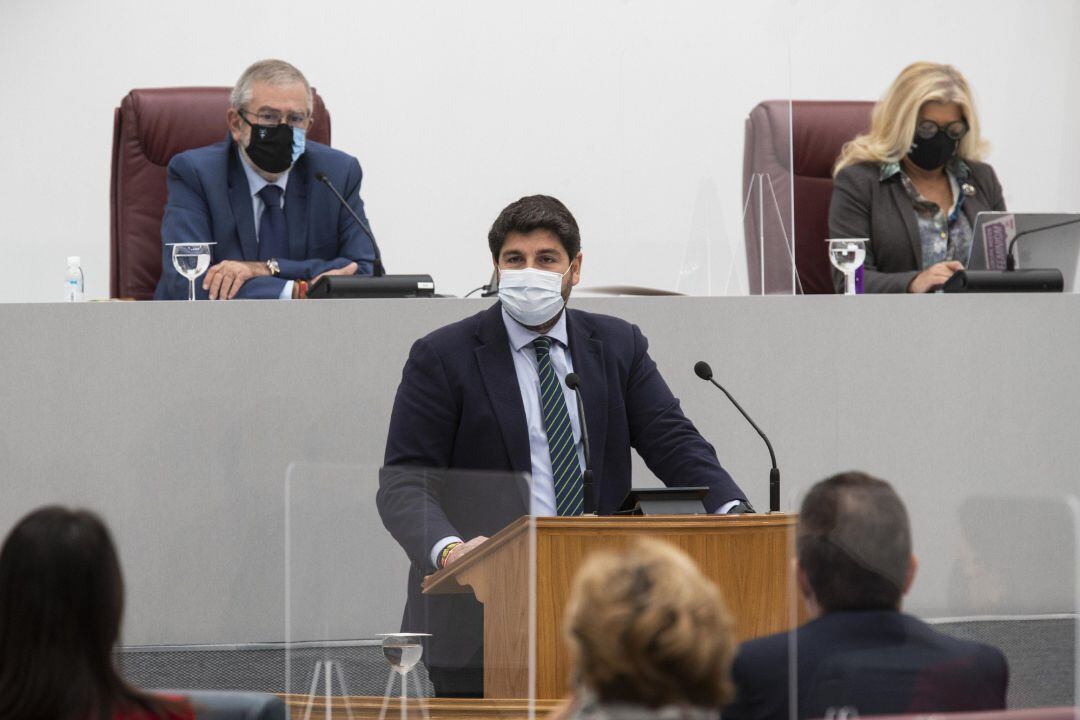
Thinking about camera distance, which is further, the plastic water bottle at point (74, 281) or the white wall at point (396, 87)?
the white wall at point (396, 87)

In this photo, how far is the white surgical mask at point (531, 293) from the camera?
2.94 m

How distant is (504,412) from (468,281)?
9.83 feet

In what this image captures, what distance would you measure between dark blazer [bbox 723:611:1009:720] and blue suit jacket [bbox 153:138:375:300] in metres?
2.54

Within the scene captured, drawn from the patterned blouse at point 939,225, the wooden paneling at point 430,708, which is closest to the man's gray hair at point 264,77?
the patterned blouse at point 939,225

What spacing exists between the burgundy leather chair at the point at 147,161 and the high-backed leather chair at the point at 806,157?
1543 mm

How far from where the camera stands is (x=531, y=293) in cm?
294

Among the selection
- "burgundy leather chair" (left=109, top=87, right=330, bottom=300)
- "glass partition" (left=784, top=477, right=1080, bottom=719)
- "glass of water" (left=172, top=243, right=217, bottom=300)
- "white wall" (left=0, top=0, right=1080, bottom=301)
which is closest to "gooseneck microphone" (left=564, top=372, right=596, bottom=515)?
"glass partition" (left=784, top=477, right=1080, bottom=719)

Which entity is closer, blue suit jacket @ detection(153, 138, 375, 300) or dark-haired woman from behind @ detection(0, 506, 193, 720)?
dark-haired woman from behind @ detection(0, 506, 193, 720)

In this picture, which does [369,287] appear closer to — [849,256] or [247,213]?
[247,213]

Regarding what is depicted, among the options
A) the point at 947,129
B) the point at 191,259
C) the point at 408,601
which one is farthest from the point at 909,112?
the point at 408,601

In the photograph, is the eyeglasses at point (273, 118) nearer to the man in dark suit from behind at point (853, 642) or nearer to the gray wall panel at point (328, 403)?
the gray wall panel at point (328, 403)

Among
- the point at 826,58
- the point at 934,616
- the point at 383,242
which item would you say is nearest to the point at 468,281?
the point at 383,242

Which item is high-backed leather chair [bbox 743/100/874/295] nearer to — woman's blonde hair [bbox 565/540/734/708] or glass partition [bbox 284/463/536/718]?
glass partition [bbox 284/463/536/718]

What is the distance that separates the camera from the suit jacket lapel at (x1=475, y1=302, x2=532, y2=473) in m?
2.89
